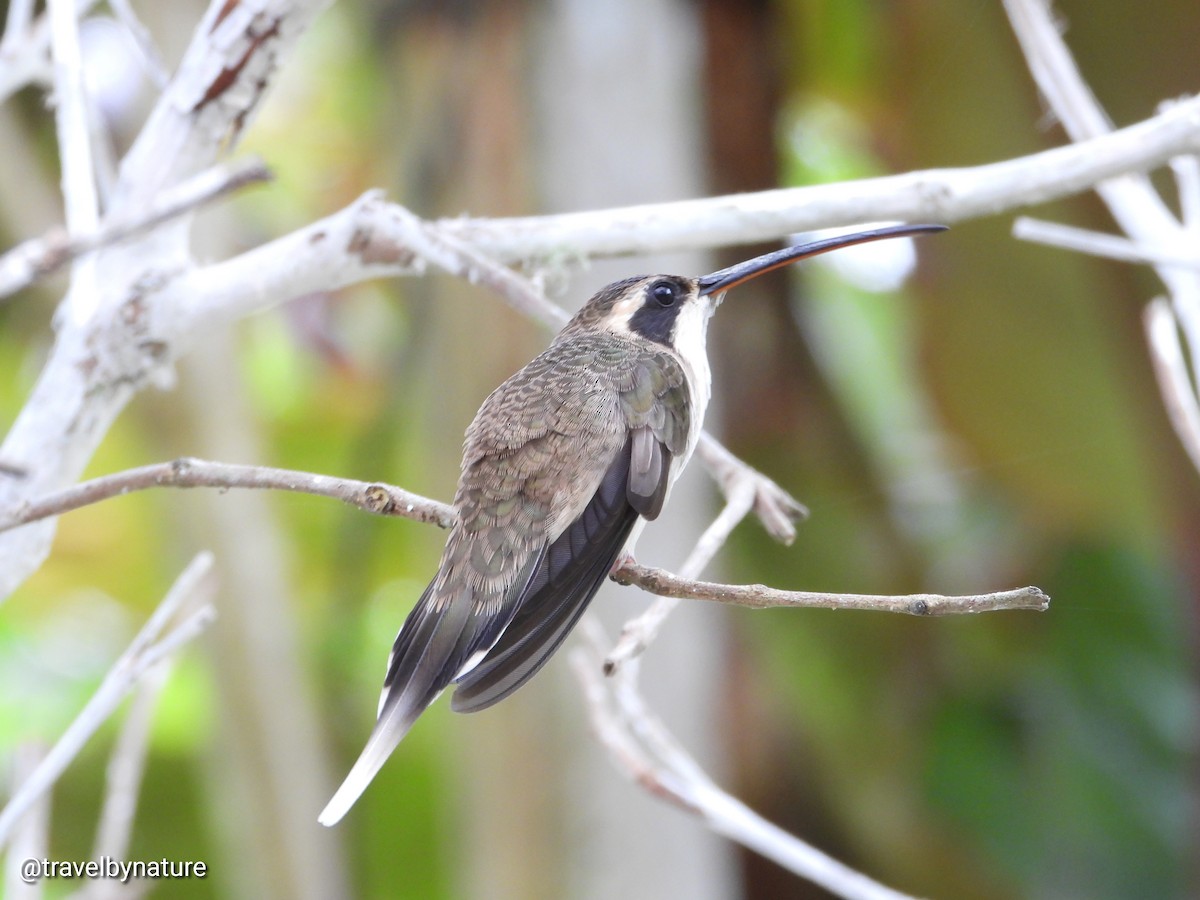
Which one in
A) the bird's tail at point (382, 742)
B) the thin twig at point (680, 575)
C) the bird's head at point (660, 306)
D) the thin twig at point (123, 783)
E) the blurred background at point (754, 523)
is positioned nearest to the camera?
the bird's tail at point (382, 742)

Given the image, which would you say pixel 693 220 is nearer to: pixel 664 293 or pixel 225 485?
pixel 664 293

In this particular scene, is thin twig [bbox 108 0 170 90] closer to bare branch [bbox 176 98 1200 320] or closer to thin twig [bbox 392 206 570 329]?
bare branch [bbox 176 98 1200 320]

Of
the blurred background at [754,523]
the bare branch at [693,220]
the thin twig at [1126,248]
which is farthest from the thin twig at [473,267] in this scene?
the blurred background at [754,523]

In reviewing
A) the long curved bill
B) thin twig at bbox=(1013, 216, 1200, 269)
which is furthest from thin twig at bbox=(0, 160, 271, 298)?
thin twig at bbox=(1013, 216, 1200, 269)

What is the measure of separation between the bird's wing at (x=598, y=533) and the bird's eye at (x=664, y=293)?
0.16 metres

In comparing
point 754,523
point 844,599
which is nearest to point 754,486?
point 844,599

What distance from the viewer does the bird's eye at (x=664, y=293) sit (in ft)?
5.32

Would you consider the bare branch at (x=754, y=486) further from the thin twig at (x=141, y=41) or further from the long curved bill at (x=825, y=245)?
the thin twig at (x=141, y=41)

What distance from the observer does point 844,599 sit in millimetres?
922

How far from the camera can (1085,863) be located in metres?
3.45

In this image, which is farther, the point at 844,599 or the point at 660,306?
the point at 660,306

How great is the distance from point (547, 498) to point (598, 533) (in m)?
0.10

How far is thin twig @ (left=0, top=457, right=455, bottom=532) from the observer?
3.36ft

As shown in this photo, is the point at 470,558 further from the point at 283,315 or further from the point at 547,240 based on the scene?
the point at 283,315
